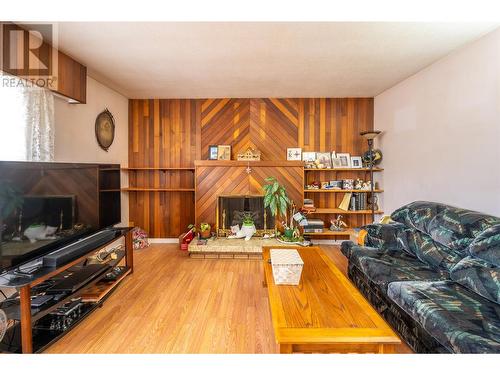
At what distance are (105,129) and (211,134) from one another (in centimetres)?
157

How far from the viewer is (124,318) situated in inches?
81.0

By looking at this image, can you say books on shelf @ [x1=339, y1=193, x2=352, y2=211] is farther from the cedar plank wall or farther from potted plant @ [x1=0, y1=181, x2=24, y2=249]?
potted plant @ [x1=0, y1=181, x2=24, y2=249]

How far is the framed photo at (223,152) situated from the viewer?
4.18 m

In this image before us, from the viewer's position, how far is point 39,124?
2.29 meters

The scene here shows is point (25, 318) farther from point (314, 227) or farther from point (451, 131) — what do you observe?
point (451, 131)

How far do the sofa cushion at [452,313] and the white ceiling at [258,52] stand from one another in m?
2.09

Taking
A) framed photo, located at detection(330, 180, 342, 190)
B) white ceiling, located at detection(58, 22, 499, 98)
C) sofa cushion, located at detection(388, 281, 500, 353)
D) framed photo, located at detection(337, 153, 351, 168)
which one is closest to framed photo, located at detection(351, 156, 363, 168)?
framed photo, located at detection(337, 153, 351, 168)

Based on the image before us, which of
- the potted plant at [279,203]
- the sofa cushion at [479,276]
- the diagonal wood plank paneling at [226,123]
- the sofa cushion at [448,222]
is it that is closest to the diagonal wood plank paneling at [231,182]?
the potted plant at [279,203]

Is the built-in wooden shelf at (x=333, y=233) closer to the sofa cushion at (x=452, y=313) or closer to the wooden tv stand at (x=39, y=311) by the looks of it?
the sofa cushion at (x=452, y=313)

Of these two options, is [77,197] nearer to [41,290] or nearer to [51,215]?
[51,215]

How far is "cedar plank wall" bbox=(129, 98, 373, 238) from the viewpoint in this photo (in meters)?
4.21

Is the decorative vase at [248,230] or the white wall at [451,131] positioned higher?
the white wall at [451,131]
